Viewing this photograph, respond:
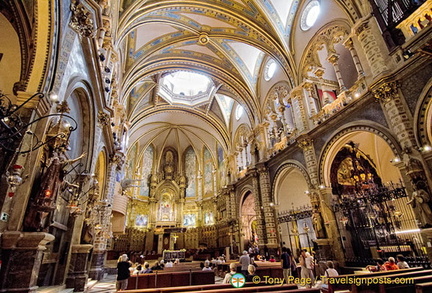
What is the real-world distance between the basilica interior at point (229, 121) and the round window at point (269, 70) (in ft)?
0.70

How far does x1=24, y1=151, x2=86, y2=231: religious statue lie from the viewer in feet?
14.5

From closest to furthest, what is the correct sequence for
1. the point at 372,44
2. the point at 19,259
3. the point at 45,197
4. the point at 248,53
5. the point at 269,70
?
1. the point at 19,259
2. the point at 45,197
3. the point at 372,44
4. the point at 269,70
5. the point at 248,53

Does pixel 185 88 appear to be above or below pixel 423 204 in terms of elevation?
above

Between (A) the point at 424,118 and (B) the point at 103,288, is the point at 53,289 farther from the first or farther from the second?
(A) the point at 424,118

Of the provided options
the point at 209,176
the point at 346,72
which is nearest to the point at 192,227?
the point at 209,176

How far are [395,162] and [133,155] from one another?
81.7 ft

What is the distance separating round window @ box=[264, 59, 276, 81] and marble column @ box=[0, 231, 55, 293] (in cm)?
1608

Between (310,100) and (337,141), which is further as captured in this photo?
(310,100)

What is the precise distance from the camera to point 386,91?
26.9 ft

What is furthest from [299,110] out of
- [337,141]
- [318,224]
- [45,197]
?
[45,197]

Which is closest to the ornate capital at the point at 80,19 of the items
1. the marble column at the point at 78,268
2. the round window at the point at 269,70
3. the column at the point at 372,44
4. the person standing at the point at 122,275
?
the person standing at the point at 122,275

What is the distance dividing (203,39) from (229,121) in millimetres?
9193

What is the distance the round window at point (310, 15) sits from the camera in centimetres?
1251

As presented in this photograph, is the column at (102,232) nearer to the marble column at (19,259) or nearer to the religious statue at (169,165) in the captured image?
the marble column at (19,259)
